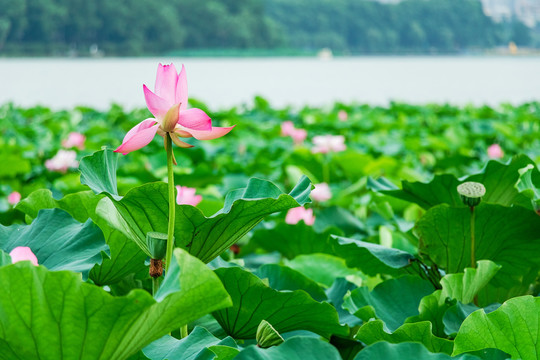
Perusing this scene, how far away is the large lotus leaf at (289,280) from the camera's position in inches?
35.3

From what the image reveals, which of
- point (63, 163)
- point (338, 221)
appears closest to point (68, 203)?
point (338, 221)

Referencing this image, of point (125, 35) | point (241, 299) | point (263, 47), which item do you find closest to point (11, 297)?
point (241, 299)

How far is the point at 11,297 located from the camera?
48cm

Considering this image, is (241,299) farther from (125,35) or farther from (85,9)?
(125,35)

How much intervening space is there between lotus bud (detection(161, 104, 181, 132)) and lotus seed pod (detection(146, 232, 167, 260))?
10 centimetres

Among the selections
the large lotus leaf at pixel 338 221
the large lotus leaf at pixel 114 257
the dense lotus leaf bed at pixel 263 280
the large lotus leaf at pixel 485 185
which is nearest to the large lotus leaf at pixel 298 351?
the dense lotus leaf bed at pixel 263 280

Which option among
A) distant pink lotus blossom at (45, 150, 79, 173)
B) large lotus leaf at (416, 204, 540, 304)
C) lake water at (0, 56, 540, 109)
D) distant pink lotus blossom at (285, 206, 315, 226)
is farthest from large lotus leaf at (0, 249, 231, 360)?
lake water at (0, 56, 540, 109)

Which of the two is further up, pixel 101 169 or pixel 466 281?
pixel 101 169

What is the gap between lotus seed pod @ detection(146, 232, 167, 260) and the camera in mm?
612

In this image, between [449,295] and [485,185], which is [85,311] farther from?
[485,185]

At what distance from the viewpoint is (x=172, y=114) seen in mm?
564

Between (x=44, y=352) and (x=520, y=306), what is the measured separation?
393 mm

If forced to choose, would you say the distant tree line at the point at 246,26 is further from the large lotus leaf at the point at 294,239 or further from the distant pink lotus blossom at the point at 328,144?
the large lotus leaf at the point at 294,239

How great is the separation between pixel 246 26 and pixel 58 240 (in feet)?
106
